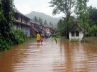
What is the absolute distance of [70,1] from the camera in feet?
144

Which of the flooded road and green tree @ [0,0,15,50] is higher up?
green tree @ [0,0,15,50]

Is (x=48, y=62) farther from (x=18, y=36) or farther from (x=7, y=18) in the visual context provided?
(x=18, y=36)

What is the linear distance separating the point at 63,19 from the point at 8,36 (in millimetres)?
25925

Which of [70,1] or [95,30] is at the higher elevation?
[70,1]

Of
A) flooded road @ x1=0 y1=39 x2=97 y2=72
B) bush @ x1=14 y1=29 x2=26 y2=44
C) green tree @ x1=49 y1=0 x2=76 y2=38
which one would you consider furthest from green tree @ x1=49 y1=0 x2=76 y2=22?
flooded road @ x1=0 y1=39 x2=97 y2=72

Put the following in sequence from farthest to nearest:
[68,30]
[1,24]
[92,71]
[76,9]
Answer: [68,30]
[76,9]
[1,24]
[92,71]

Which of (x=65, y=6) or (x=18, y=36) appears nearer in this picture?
(x=18, y=36)

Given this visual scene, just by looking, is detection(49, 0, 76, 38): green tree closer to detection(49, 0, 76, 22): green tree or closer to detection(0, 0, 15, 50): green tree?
detection(49, 0, 76, 22): green tree

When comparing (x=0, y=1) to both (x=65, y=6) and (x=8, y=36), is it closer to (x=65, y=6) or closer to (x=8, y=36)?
(x=8, y=36)

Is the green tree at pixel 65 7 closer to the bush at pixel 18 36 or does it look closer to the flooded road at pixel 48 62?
the bush at pixel 18 36

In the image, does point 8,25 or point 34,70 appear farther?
point 8,25

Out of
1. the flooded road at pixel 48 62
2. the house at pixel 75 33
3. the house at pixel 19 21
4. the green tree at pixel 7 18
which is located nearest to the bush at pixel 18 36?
the green tree at pixel 7 18

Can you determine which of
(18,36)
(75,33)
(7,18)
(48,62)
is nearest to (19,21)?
(18,36)

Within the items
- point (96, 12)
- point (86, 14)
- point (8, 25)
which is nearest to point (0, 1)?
point (8, 25)
